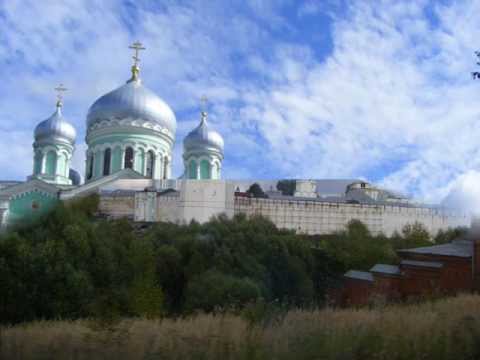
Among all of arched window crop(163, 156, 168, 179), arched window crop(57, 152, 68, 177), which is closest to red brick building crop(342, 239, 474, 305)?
arched window crop(163, 156, 168, 179)

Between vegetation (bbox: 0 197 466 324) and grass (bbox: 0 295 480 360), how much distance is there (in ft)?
5.04

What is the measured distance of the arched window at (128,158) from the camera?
1220 inches

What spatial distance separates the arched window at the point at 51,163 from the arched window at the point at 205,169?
10.3m

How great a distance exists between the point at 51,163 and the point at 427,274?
95.2 ft

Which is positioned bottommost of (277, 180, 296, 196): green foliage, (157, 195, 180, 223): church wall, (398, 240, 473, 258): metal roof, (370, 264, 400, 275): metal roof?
(370, 264, 400, 275): metal roof

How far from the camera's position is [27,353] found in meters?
3.82

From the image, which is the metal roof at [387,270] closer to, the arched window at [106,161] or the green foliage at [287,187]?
the arched window at [106,161]

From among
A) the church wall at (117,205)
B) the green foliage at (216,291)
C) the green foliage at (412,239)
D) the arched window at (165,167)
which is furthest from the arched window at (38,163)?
the green foliage at (412,239)

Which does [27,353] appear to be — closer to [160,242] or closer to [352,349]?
[352,349]

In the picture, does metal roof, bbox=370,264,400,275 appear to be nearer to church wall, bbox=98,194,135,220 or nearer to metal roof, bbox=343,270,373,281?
metal roof, bbox=343,270,373,281

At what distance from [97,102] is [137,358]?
3045 cm

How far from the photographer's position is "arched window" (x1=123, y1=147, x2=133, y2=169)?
31.0m

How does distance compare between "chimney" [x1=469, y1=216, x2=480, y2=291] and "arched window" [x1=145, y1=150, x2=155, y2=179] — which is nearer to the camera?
"chimney" [x1=469, y1=216, x2=480, y2=291]

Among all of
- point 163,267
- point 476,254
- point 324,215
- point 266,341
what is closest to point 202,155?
point 324,215
